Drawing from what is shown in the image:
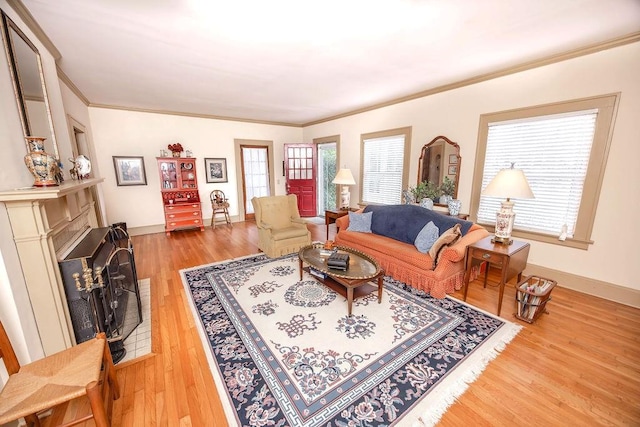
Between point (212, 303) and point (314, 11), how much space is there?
299cm

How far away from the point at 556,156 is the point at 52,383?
4.81m

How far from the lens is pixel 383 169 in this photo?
16.7ft

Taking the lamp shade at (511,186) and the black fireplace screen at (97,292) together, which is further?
the lamp shade at (511,186)

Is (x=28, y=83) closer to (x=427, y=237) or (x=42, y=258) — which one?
(x=42, y=258)

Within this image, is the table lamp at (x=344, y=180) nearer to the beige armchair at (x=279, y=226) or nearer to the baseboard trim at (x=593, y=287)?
the beige armchair at (x=279, y=226)

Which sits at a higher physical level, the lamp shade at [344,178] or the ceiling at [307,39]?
the ceiling at [307,39]

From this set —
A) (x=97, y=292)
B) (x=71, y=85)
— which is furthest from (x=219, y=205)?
(x=97, y=292)

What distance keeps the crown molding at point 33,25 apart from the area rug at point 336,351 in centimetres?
288

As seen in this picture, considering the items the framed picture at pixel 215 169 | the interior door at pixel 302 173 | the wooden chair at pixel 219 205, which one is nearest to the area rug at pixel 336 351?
the wooden chair at pixel 219 205

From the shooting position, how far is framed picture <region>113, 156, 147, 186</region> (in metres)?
5.11

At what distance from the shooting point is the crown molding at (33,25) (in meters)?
1.89

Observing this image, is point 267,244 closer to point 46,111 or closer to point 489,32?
point 46,111

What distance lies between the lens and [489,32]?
2.35 meters

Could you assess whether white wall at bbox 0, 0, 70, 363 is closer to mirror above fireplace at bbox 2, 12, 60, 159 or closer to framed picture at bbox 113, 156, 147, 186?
mirror above fireplace at bbox 2, 12, 60, 159
